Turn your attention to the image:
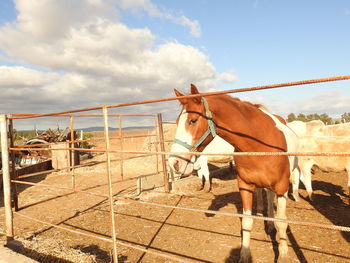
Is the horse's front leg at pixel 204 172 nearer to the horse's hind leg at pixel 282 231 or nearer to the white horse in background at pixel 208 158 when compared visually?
the white horse in background at pixel 208 158

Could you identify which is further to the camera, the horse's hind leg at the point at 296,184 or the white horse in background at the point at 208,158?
the white horse in background at the point at 208,158

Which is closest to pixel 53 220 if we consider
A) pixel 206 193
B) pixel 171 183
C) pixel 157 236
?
pixel 157 236

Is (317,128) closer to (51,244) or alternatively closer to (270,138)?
(270,138)

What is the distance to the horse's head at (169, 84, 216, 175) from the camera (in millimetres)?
2133

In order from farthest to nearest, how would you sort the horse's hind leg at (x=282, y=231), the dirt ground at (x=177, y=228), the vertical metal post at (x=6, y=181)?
the vertical metal post at (x=6, y=181)
the dirt ground at (x=177, y=228)
the horse's hind leg at (x=282, y=231)

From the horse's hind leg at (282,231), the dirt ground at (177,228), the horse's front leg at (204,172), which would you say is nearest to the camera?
the horse's hind leg at (282,231)

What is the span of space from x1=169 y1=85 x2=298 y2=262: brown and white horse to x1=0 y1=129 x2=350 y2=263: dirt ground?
0.69 m

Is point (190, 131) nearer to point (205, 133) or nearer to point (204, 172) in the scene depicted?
point (205, 133)

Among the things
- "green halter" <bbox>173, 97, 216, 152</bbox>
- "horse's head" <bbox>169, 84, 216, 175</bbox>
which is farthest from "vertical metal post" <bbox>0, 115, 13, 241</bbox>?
"green halter" <bbox>173, 97, 216, 152</bbox>

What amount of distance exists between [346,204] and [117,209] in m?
5.11

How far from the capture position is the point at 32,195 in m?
6.33

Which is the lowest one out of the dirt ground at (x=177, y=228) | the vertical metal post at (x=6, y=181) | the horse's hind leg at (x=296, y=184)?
the dirt ground at (x=177, y=228)

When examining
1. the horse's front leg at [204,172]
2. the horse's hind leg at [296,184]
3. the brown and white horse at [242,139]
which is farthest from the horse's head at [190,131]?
the horse's front leg at [204,172]

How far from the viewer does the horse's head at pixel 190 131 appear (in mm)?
2133
